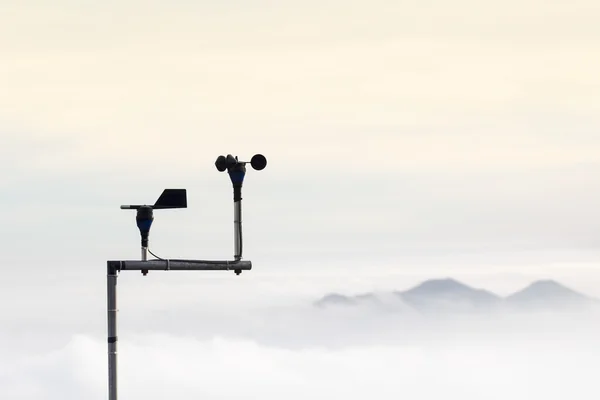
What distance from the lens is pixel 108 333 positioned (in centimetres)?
3444

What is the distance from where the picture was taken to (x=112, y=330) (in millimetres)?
34312

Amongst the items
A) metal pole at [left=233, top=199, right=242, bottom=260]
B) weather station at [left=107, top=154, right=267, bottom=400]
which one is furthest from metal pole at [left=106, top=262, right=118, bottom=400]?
metal pole at [left=233, top=199, right=242, bottom=260]

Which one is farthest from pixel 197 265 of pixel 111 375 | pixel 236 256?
pixel 111 375

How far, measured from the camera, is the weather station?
112 feet

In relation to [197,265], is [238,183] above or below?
above

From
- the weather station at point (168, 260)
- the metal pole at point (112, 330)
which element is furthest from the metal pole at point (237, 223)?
the metal pole at point (112, 330)

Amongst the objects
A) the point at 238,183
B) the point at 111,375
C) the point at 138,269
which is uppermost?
the point at 238,183

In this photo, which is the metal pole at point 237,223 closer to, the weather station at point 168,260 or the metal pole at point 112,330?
the weather station at point 168,260

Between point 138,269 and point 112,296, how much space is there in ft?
3.35

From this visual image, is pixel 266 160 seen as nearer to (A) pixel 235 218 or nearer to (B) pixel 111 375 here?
(A) pixel 235 218

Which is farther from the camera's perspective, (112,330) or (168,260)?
(168,260)

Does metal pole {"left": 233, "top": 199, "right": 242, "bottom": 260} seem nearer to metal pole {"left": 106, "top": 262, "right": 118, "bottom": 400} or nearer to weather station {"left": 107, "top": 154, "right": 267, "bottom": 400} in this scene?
weather station {"left": 107, "top": 154, "right": 267, "bottom": 400}

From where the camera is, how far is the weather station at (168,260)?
34250 mm

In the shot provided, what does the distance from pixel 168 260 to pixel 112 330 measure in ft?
7.93
